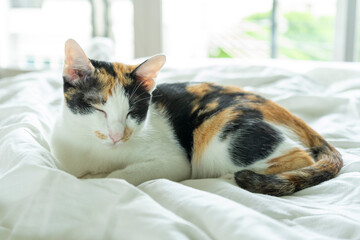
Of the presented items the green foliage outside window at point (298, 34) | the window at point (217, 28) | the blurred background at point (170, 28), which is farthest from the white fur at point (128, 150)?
the green foliage outside window at point (298, 34)

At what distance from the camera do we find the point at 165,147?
1201 millimetres

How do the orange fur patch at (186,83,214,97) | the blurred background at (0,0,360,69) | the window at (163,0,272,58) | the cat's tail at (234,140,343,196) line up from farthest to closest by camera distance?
the window at (163,0,272,58) < the blurred background at (0,0,360,69) < the orange fur patch at (186,83,214,97) < the cat's tail at (234,140,343,196)

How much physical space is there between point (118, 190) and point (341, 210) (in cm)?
45

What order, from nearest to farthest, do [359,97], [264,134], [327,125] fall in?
1. [264,134]
2. [327,125]
3. [359,97]

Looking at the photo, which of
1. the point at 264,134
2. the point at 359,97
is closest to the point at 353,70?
the point at 359,97

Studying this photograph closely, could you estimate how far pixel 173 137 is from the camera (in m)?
1.25

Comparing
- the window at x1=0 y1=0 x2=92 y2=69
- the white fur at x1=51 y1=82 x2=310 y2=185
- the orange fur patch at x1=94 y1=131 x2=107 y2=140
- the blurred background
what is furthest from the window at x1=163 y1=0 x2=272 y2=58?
the orange fur patch at x1=94 y1=131 x2=107 y2=140

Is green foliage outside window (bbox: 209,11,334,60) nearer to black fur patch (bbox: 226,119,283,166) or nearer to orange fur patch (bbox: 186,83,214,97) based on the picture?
orange fur patch (bbox: 186,83,214,97)

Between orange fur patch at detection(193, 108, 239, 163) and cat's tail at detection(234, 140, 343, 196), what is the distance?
164 mm

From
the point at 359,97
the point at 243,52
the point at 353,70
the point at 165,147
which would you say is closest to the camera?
the point at 165,147

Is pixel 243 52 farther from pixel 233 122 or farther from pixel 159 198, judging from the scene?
pixel 159 198

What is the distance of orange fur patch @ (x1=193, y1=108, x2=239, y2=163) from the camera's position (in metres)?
1.15

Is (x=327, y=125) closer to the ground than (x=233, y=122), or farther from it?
closer to the ground

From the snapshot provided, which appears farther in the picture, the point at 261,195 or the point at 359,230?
the point at 261,195
